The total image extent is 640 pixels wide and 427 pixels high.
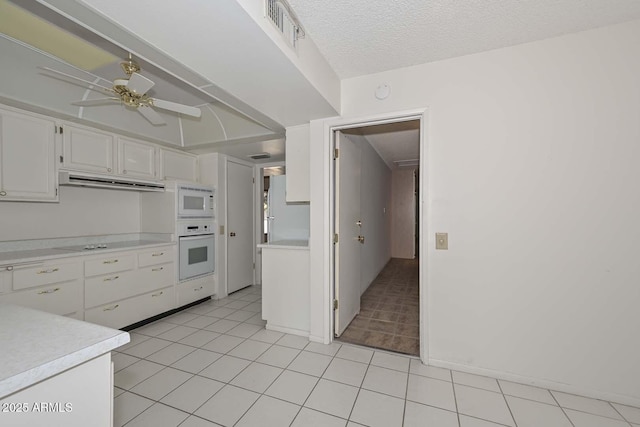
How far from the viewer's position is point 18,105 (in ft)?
7.43

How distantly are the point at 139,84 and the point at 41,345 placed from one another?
1.90 m

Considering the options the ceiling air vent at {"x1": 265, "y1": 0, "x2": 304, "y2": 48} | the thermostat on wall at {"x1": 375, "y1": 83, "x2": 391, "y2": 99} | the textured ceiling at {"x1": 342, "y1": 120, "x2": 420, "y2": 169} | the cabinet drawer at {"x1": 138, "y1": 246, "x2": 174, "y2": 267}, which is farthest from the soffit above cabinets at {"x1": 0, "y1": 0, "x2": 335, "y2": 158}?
the cabinet drawer at {"x1": 138, "y1": 246, "x2": 174, "y2": 267}

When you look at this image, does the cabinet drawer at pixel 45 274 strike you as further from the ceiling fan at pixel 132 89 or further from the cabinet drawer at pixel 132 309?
the ceiling fan at pixel 132 89

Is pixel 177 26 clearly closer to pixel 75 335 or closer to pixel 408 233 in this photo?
pixel 75 335

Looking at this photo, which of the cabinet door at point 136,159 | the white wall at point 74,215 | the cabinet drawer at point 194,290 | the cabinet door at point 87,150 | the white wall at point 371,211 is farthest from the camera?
the white wall at point 371,211

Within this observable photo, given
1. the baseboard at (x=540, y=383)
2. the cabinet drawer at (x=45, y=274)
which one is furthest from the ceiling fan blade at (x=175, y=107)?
the baseboard at (x=540, y=383)

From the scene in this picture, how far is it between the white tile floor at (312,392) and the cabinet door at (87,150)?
194 centimetres

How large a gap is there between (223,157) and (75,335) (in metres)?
Result: 3.50

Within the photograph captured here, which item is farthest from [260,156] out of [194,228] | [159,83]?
[159,83]

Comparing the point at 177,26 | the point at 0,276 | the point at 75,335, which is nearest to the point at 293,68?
the point at 177,26

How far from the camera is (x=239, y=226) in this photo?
440cm

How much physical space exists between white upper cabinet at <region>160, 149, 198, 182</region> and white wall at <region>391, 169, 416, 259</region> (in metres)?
5.21

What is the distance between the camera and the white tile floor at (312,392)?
1.60 m

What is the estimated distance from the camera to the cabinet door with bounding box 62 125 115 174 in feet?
8.63
